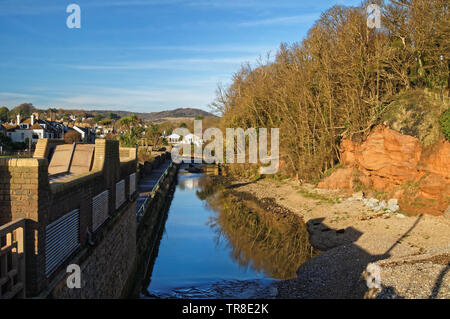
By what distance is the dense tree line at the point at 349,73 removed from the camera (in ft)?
80.0

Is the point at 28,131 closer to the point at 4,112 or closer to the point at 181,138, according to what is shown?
the point at 4,112

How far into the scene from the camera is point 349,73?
28578mm

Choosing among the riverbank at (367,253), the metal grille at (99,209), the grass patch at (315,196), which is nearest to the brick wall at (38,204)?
the metal grille at (99,209)

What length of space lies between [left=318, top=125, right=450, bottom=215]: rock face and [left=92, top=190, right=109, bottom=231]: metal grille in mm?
16682

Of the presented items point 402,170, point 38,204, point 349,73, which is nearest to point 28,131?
point 349,73

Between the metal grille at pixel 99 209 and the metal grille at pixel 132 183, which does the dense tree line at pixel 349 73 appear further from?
the metal grille at pixel 99 209

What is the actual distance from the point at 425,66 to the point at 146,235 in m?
19.3

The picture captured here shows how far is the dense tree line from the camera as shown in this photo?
960 inches

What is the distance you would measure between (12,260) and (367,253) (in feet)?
45.6

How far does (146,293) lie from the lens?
13938mm

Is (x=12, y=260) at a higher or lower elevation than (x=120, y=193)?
lower

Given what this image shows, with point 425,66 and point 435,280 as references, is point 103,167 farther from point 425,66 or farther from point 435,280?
point 425,66

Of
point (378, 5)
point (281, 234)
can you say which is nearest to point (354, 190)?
point (281, 234)
